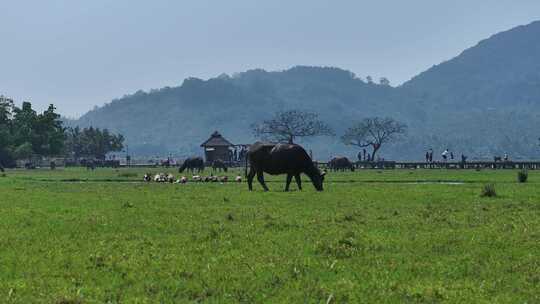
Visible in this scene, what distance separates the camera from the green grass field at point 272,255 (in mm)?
10609

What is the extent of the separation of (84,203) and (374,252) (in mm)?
16886

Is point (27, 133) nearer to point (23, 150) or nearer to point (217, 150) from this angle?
point (23, 150)

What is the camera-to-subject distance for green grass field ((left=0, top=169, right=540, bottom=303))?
10.6 metres

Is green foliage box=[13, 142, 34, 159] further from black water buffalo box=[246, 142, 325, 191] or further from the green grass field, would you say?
the green grass field

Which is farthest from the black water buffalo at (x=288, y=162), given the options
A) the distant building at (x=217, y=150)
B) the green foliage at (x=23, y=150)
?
the distant building at (x=217, y=150)

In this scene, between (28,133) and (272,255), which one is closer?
(272,255)

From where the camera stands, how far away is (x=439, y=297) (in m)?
10.3

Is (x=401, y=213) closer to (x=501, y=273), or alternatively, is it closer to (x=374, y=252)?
(x=374, y=252)

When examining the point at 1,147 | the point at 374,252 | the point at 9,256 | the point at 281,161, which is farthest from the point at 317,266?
the point at 1,147

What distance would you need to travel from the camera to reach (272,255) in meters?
13.9

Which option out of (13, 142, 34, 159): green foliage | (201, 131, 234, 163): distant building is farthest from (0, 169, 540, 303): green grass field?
(201, 131, 234, 163): distant building

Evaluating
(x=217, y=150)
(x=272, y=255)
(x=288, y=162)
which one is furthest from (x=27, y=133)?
(x=272, y=255)

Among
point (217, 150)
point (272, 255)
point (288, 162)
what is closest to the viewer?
point (272, 255)

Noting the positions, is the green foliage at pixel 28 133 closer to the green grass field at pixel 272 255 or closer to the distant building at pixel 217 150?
the distant building at pixel 217 150
